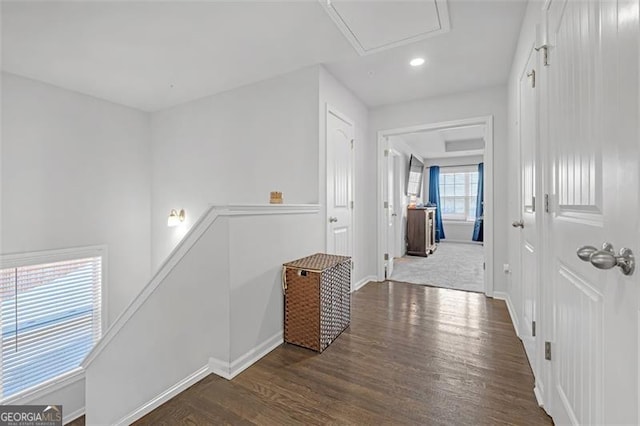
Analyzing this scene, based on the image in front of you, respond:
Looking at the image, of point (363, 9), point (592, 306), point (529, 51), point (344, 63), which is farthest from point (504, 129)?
point (592, 306)

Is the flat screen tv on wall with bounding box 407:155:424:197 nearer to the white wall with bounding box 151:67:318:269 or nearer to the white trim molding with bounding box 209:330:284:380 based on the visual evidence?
the white wall with bounding box 151:67:318:269

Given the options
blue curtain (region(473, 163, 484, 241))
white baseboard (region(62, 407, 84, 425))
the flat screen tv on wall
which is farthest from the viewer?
blue curtain (region(473, 163, 484, 241))

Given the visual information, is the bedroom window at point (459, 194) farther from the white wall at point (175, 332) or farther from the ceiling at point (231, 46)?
the white wall at point (175, 332)

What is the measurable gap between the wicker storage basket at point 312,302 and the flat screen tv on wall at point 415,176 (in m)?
5.02

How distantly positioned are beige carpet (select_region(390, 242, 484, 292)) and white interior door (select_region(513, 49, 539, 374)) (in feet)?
5.43

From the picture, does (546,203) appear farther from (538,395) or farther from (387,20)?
(387,20)

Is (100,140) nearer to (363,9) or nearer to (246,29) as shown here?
(246,29)

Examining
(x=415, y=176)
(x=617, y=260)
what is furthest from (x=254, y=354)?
(x=415, y=176)

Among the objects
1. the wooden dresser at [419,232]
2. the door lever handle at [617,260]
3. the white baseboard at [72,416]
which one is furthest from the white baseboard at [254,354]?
the wooden dresser at [419,232]

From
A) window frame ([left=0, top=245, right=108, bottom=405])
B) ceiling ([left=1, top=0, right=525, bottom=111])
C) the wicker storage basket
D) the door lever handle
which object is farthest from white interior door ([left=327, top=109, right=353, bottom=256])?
window frame ([left=0, top=245, right=108, bottom=405])

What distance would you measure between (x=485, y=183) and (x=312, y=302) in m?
2.61

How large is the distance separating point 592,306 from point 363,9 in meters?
2.18

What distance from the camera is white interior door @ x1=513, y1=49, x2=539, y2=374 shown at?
5.38 feet

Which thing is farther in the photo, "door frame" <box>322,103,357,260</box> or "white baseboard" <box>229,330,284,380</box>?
"door frame" <box>322,103,357,260</box>
